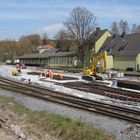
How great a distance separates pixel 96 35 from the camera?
309 feet

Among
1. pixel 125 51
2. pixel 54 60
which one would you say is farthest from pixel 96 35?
pixel 125 51

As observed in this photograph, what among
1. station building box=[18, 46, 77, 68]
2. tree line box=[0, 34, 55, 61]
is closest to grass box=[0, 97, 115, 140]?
station building box=[18, 46, 77, 68]

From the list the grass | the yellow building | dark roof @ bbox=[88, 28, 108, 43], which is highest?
dark roof @ bbox=[88, 28, 108, 43]

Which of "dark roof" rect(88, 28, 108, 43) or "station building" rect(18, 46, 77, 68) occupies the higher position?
"dark roof" rect(88, 28, 108, 43)

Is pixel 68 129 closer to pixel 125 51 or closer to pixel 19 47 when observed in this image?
pixel 125 51

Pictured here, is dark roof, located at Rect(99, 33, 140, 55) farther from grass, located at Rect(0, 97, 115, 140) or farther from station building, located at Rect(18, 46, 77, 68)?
grass, located at Rect(0, 97, 115, 140)

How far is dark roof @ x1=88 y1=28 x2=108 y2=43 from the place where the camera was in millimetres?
92688

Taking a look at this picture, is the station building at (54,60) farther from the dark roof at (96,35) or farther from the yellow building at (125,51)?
the yellow building at (125,51)

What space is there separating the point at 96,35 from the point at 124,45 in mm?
14298

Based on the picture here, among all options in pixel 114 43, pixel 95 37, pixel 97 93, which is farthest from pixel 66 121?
pixel 95 37

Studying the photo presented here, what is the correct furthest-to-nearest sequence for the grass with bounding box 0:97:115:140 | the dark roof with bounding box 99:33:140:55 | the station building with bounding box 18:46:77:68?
1. the station building with bounding box 18:46:77:68
2. the dark roof with bounding box 99:33:140:55
3. the grass with bounding box 0:97:115:140

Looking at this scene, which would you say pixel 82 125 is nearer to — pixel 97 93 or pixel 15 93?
pixel 97 93

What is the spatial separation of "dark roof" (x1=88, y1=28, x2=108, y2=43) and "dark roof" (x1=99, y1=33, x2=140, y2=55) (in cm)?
380

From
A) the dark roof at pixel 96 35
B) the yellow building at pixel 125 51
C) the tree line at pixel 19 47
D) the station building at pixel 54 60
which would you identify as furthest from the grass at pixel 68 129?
the tree line at pixel 19 47
